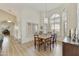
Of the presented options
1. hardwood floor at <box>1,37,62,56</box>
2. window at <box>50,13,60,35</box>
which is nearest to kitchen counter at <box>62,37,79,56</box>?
hardwood floor at <box>1,37,62,56</box>

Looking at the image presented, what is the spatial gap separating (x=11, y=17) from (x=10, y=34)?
0.93 ft

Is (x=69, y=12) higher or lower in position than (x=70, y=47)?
higher

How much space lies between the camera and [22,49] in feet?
6.61

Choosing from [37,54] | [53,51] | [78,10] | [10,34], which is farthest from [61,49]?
[10,34]

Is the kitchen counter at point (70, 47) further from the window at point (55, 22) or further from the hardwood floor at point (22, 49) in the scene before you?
the window at point (55, 22)

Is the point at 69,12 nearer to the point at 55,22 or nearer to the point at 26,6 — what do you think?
the point at 55,22

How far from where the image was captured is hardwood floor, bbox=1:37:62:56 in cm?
197

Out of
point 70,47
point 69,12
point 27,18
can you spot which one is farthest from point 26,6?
point 70,47

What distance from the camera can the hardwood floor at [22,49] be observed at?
1.97m

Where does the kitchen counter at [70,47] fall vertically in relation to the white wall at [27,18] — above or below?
below


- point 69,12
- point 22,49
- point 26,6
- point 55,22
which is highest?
point 26,6

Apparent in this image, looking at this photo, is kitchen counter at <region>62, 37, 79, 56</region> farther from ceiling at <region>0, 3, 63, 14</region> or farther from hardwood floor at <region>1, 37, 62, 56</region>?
ceiling at <region>0, 3, 63, 14</region>

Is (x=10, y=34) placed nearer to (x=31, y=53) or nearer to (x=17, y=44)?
(x=17, y=44)

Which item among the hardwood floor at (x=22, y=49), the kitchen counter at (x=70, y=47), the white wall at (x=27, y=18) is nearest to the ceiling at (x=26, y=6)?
the white wall at (x=27, y=18)
